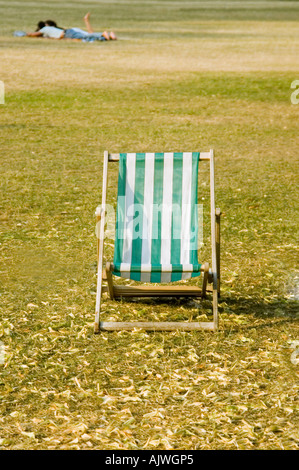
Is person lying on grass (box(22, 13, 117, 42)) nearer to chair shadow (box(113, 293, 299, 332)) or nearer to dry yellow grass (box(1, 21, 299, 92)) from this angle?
dry yellow grass (box(1, 21, 299, 92))

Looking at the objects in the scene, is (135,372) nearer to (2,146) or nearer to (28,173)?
(28,173)

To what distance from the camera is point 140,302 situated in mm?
6266

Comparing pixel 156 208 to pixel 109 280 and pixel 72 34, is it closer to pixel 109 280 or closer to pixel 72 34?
pixel 109 280

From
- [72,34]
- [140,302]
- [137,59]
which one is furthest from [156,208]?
[72,34]

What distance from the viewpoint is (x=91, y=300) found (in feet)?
20.5

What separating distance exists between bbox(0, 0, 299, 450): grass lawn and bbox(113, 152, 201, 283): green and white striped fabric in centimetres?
50

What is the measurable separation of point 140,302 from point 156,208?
78 cm

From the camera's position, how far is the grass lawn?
4.50m

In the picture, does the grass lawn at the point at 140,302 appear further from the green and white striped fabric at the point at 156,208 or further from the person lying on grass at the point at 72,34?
the person lying on grass at the point at 72,34

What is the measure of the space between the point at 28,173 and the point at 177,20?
124ft

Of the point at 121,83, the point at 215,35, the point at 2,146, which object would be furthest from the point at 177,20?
the point at 2,146

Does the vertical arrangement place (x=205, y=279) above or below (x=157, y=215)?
below

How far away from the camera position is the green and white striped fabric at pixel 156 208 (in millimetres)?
5859

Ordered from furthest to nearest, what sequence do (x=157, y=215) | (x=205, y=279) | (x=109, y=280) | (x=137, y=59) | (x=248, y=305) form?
(x=137, y=59) → (x=248, y=305) → (x=157, y=215) → (x=109, y=280) → (x=205, y=279)
